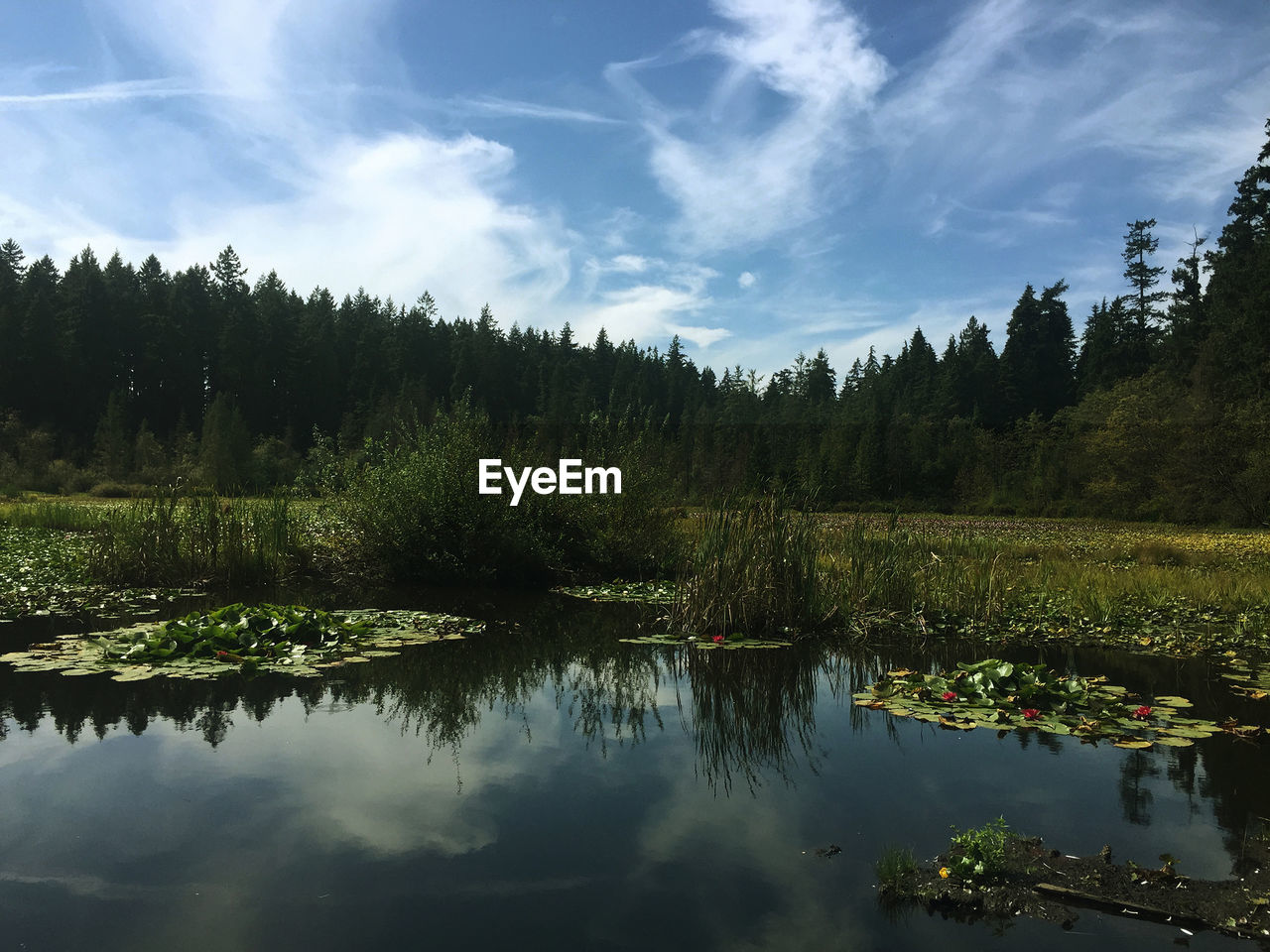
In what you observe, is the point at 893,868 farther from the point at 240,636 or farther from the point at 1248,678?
the point at 240,636

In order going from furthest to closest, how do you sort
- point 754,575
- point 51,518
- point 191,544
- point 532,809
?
point 51,518
point 191,544
point 754,575
point 532,809

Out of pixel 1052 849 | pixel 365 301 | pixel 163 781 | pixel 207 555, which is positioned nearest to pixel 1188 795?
pixel 1052 849

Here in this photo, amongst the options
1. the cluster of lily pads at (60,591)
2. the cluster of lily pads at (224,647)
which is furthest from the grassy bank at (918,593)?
the cluster of lily pads at (60,591)

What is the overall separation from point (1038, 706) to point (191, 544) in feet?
33.1

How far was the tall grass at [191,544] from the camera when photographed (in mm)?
10695

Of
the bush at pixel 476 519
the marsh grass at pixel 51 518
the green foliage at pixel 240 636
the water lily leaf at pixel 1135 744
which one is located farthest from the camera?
the marsh grass at pixel 51 518

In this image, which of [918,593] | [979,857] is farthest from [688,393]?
[979,857]

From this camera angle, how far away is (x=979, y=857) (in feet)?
10.7

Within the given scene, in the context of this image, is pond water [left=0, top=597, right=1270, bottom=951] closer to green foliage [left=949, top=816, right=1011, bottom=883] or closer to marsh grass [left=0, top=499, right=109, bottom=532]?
green foliage [left=949, top=816, right=1011, bottom=883]

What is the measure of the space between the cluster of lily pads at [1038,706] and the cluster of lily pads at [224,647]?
4263mm

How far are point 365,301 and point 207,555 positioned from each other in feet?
261

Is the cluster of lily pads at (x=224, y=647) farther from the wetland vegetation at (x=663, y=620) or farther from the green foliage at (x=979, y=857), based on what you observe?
the green foliage at (x=979, y=857)

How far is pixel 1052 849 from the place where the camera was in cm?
348

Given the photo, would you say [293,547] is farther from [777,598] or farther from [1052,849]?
[1052,849]
